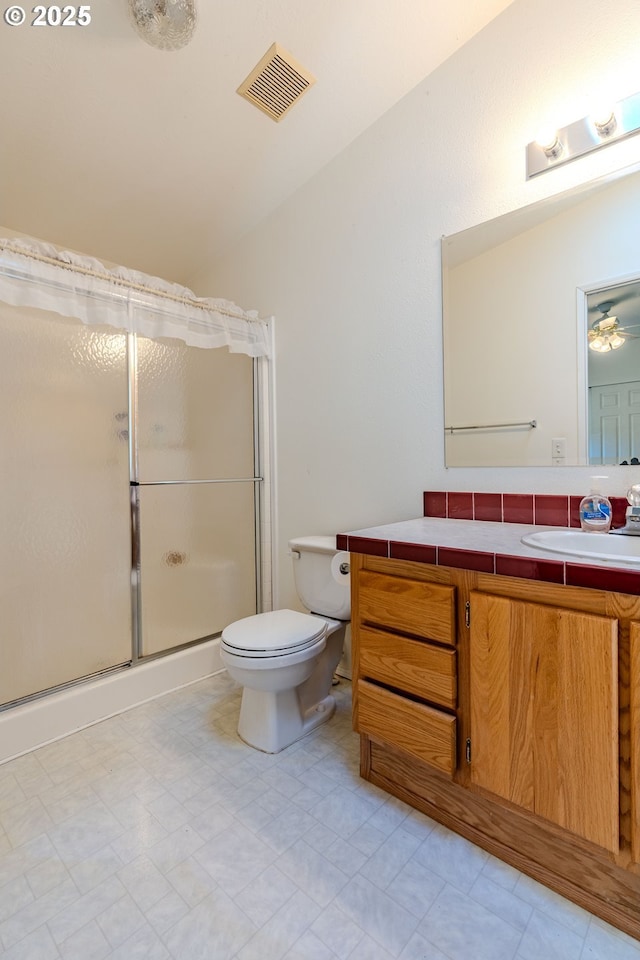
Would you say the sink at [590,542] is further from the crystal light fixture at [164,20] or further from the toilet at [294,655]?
the crystal light fixture at [164,20]

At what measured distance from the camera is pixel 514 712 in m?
0.97

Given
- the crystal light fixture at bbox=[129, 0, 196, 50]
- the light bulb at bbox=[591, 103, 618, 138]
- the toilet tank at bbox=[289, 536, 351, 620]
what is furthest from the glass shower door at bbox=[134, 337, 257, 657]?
the light bulb at bbox=[591, 103, 618, 138]

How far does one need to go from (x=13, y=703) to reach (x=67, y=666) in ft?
0.80

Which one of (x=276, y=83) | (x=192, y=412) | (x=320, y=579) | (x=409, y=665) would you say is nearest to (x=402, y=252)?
(x=276, y=83)

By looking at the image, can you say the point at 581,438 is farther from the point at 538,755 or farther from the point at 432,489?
the point at 538,755

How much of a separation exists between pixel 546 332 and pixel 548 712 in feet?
3.77

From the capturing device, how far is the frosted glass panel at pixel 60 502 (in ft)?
5.72

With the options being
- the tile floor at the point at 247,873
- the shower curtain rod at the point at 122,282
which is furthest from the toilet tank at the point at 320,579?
the shower curtain rod at the point at 122,282

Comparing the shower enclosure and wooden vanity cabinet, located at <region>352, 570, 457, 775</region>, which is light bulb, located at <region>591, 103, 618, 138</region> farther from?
the shower enclosure

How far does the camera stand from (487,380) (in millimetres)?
1552

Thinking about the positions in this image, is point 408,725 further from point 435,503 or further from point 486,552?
point 435,503

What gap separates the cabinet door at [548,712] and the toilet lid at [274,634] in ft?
2.06

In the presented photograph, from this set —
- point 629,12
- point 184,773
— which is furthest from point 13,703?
point 629,12

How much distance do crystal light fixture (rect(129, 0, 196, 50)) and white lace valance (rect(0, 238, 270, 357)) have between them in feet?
2.40
